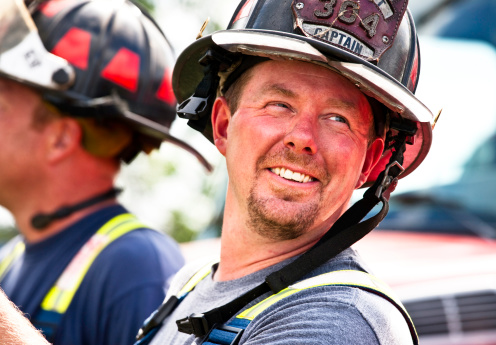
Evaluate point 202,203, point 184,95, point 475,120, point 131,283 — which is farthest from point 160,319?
point 202,203

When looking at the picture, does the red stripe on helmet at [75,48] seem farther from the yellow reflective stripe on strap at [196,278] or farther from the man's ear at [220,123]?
the yellow reflective stripe on strap at [196,278]

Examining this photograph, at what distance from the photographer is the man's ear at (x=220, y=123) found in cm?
292

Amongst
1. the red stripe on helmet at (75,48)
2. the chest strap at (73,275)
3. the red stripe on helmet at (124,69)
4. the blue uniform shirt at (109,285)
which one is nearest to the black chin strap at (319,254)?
the blue uniform shirt at (109,285)

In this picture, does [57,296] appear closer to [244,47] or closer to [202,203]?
[244,47]

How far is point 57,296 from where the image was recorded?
3.44m

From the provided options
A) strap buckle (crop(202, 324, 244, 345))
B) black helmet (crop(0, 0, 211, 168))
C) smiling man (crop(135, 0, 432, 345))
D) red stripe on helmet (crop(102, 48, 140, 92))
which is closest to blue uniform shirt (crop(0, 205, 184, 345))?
smiling man (crop(135, 0, 432, 345))

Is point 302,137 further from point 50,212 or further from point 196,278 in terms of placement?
point 50,212

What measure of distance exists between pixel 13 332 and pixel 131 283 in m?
1.33

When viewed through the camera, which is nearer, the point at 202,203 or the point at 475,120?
the point at 475,120

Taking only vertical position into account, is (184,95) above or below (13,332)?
above

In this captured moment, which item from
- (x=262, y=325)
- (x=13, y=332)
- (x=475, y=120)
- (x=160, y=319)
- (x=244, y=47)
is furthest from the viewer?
(x=475, y=120)

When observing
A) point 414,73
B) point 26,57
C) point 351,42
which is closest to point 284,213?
point 351,42

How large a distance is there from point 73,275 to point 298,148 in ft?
5.05

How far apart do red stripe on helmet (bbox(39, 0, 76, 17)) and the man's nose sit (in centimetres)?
208
